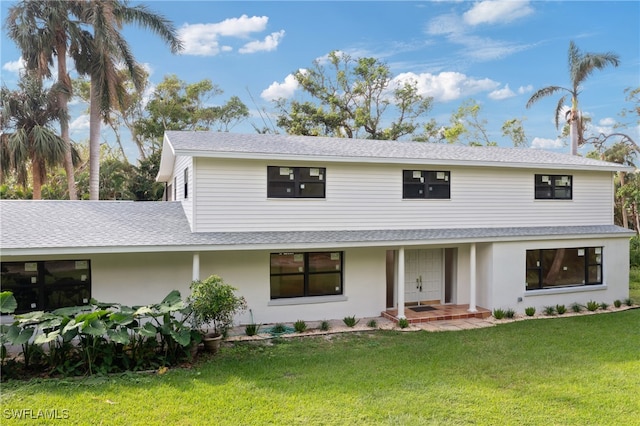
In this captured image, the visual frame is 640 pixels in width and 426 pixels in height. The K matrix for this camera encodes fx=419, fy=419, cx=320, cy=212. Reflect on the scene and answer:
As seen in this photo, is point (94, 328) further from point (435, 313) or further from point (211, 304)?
point (435, 313)

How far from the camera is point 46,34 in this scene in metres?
19.9

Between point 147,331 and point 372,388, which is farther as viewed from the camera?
point 147,331

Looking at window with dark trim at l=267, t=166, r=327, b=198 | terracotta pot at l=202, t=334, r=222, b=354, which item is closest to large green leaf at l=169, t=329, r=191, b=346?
terracotta pot at l=202, t=334, r=222, b=354

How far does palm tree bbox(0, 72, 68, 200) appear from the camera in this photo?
1830 centimetres

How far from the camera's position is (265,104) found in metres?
33.3

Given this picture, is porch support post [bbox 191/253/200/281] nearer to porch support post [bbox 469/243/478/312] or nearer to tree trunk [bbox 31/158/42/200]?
porch support post [bbox 469/243/478/312]

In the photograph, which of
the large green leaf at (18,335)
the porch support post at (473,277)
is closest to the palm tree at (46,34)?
the large green leaf at (18,335)

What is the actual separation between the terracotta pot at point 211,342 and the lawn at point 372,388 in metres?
0.33

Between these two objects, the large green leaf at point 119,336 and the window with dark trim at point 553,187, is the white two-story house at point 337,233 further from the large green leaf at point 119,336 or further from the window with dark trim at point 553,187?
the large green leaf at point 119,336

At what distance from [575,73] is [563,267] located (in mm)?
12177

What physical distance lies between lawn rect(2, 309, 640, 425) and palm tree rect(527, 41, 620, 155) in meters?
15.1

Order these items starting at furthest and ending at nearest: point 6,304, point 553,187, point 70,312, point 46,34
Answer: point 46,34 → point 553,187 → point 70,312 → point 6,304

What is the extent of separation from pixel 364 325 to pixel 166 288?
5.17 meters

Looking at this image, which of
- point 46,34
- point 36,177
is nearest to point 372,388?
point 36,177
